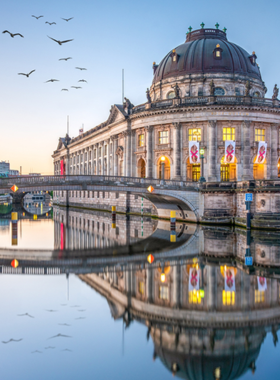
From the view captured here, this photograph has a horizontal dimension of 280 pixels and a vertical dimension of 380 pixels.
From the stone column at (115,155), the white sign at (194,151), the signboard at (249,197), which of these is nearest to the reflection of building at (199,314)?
the signboard at (249,197)

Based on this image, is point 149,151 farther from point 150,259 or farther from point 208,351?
point 208,351

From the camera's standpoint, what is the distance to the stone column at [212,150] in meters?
49.1

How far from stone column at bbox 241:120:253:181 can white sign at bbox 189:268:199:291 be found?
103ft

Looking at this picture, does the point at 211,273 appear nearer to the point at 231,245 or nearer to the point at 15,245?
the point at 231,245

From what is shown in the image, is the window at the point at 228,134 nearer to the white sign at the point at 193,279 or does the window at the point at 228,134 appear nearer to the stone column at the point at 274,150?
the stone column at the point at 274,150

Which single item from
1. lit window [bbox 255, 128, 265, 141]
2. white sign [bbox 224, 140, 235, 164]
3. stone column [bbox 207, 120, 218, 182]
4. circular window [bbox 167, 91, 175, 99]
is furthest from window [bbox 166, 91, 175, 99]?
white sign [bbox 224, 140, 235, 164]

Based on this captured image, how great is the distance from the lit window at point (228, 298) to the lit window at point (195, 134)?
36.7 metres

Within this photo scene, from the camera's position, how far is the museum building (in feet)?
161

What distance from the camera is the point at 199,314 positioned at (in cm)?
1326

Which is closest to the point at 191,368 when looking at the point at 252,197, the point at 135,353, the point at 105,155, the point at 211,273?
the point at 135,353

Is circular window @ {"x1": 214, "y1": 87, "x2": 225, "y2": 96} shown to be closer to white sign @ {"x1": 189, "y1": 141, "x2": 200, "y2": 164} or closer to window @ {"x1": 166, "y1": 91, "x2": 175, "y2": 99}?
window @ {"x1": 166, "y1": 91, "x2": 175, "y2": 99}

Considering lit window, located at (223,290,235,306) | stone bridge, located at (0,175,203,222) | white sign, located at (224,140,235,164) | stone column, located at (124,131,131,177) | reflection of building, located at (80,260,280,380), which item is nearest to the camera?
reflection of building, located at (80,260,280,380)

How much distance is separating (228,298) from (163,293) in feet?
8.54

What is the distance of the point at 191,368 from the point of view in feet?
32.0
